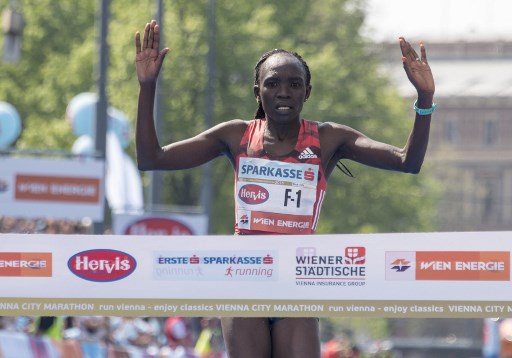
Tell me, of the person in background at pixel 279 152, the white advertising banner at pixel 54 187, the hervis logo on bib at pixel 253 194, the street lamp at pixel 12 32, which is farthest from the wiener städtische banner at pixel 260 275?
the street lamp at pixel 12 32

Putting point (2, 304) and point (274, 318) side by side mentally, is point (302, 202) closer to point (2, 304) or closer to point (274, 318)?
point (274, 318)

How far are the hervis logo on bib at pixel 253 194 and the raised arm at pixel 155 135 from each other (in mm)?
199

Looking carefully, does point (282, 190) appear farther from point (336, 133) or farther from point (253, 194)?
point (336, 133)

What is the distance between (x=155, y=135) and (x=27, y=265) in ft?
2.31

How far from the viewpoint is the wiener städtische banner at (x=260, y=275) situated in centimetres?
620

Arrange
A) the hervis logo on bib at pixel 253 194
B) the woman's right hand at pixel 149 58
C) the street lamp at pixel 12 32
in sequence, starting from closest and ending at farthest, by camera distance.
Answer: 1. the woman's right hand at pixel 149 58
2. the hervis logo on bib at pixel 253 194
3. the street lamp at pixel 12 32

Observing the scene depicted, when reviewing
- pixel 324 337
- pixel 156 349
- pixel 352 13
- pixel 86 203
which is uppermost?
pixel 352 13

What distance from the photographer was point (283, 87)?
640 centimetres

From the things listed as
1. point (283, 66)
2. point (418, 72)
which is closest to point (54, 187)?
point (283, 66)

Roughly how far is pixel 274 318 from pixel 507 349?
349 inches

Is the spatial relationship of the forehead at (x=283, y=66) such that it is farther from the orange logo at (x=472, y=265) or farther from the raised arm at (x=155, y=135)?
the orange logo at (x=472, y=265)

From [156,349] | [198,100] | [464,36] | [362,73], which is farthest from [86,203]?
[464,36]

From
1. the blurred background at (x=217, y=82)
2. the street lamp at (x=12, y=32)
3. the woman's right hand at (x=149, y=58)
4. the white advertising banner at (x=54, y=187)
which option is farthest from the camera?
the blurred background at (x=217, y=82)

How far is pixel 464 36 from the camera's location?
13088cm
